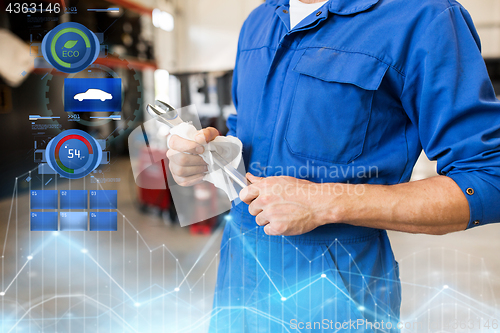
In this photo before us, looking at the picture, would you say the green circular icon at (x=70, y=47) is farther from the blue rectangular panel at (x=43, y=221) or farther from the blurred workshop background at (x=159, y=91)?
the blue rectangular panel at (x=43, y=221)

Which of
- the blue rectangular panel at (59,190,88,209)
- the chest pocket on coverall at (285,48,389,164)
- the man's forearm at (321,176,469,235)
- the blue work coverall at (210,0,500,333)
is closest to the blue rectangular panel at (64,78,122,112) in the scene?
the blue rectangular panel at (59,190,88,209)

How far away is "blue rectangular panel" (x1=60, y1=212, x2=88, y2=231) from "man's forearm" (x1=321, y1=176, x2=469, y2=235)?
670mm

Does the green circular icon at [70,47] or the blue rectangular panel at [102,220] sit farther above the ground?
the green circular icon at [70,47]

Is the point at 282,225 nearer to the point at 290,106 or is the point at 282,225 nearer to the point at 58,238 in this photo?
the point at 290,106

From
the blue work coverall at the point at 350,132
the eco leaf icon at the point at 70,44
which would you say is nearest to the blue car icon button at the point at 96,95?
the eco leaf icon at the point at 70,44

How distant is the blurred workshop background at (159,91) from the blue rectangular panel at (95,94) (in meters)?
0.03

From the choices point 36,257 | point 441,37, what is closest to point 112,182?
point 36,257

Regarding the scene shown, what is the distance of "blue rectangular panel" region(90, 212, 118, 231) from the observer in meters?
0.95

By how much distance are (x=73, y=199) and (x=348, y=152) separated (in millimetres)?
730

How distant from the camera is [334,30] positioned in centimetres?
71

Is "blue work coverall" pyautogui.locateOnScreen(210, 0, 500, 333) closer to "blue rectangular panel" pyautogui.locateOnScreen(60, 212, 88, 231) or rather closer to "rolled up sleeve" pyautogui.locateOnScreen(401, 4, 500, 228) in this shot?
"rolled up sleeve" pyautogui.locateOnScreen(401, 4, 500, 228)

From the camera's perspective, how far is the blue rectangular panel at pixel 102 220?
952 millimetres

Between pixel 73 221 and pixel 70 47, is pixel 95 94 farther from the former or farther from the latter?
pixel 73 221

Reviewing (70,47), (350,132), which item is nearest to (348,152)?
(350,132)
